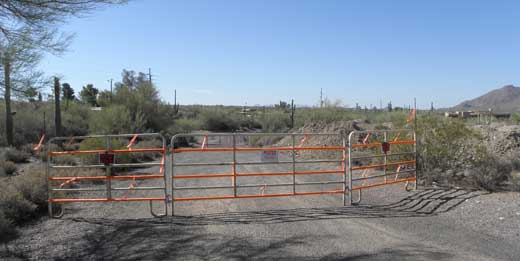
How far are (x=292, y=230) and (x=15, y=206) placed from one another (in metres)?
5.72

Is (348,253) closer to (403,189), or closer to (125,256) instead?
(125,256)

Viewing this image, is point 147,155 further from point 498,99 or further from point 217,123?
point 498,99

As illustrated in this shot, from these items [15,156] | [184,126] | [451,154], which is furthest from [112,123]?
[451,154]

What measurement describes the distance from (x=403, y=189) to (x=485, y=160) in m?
2.65

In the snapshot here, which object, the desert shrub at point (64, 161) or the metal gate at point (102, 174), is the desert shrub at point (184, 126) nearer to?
the metal gate at point (102, 174)

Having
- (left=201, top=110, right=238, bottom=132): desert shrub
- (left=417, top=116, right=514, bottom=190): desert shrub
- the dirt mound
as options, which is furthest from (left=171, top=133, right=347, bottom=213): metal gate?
(left=201, top=110, right=238, bottom=132): desert shrub

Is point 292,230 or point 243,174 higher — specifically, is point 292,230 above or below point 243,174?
below

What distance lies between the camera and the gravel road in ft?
23.8

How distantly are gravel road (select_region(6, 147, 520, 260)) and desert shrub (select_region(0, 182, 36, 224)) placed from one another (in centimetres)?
36

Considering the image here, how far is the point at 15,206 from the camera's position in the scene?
32.3 feet

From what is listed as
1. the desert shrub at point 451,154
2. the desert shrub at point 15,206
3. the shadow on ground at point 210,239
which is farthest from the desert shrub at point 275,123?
the desert shrub at point 15,206

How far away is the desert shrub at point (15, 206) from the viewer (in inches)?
376

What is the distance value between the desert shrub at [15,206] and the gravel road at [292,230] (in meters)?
0.36

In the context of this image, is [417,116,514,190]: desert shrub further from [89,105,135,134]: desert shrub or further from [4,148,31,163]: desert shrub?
[89,105,135,134]: desert shrub
